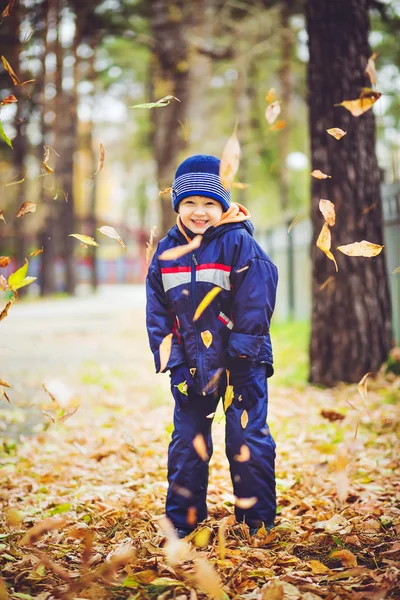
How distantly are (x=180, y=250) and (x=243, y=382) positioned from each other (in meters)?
0.67

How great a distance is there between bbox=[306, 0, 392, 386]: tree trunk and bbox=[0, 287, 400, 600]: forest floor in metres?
0.43

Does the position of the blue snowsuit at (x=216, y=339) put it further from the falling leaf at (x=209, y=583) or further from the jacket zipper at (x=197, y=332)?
the falling leaf at (x=209, y=583)

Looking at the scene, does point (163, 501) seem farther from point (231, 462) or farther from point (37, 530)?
point (37, 530)

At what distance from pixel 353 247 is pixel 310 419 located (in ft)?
7.39

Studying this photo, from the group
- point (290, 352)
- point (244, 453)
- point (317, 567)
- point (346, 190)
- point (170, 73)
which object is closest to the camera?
point (317, 567)

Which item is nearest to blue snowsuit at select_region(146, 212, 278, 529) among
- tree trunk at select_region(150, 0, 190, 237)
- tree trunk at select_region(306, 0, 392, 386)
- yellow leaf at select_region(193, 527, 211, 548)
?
yellow leaf at select_region(193, 527, 211, 548)

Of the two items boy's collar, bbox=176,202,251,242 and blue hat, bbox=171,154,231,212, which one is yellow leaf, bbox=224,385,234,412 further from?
blue hat, bbox=171,154,231,212

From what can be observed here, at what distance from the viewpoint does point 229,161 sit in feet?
8.91

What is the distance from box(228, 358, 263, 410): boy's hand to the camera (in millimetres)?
2750

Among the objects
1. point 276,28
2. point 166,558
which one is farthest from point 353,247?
point 276,28

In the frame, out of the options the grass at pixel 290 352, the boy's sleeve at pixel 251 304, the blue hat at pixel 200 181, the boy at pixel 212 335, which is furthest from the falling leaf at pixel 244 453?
Answer: the grass at pixel 290 352

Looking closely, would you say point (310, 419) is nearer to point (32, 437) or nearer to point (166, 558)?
point (32, 437)

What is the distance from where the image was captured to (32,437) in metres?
4.75

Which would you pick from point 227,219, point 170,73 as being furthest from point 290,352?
point 170,73
